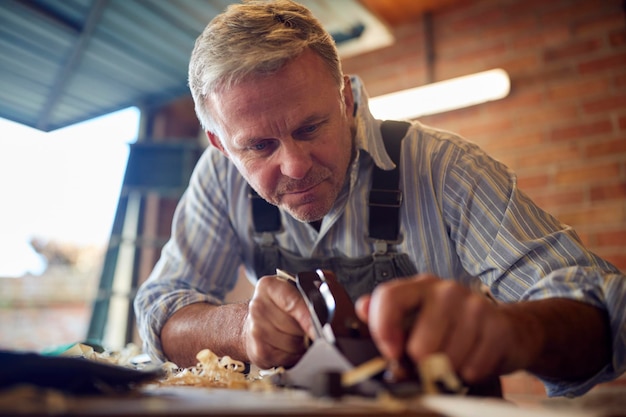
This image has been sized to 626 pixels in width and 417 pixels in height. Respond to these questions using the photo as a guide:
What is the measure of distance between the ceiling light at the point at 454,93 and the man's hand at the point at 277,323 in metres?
1.96

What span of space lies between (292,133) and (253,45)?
21 cm

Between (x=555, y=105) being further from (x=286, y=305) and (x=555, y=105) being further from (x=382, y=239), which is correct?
(x=286, y=305)

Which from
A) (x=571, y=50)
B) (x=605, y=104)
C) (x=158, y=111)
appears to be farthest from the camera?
(x=158, y=111)

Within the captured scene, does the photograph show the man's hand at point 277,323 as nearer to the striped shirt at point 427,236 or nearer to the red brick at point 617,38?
the striped shirt at point 427,236

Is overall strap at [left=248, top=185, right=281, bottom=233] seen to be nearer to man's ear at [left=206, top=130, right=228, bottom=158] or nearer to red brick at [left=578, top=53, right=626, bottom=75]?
man's ear at [left=206, top=130, right=228, bottom=158]

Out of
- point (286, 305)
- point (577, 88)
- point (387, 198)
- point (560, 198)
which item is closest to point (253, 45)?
point (387, 198)

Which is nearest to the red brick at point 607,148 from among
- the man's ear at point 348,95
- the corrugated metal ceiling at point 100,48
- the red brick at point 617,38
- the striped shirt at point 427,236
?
the red brick at point 617,38

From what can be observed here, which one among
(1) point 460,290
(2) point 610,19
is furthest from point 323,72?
(2) point 610,19

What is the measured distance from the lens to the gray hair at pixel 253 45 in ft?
3.59

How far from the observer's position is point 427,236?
1248 mm

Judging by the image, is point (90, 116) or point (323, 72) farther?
point (90, 116)

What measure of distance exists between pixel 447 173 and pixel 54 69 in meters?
2.32

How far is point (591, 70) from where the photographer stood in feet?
8.77

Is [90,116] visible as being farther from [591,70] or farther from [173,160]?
[591,70]
